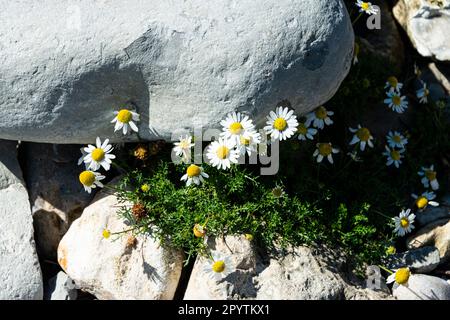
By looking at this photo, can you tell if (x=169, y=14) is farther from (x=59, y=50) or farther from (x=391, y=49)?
(x=391, y=49)

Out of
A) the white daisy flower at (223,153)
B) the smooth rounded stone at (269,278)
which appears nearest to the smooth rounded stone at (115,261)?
the smooth rounded stone at (269,278)

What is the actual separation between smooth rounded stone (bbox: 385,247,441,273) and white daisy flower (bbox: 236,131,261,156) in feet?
4.41

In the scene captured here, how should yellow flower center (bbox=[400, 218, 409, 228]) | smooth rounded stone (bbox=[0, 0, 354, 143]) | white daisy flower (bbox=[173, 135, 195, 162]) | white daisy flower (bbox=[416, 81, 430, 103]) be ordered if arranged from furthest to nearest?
white daisy flower (bbox=[416, 81, 430, 103])
yellow flower center (bbox=[400, 218, 409, 228])
white daisy flower (bbox=[173, 135, 195, 162])
smooth rounded stone (bbox=[0, 0, 354, 143])

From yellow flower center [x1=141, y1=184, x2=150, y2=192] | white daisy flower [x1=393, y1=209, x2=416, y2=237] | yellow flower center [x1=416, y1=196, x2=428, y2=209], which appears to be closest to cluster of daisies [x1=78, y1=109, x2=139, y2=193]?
yellow flower center [x1=141, y1=184, x2=150, y2=192]

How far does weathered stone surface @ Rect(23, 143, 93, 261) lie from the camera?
457cm

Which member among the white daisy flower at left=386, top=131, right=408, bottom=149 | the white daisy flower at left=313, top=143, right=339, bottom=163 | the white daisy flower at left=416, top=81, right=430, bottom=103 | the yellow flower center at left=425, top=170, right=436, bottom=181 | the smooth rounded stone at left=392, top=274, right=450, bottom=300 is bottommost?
the smooth rounded stone at left=392, top=274, right=450, bottom=300

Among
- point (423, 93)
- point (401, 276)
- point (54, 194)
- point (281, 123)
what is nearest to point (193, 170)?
point (281, 123)

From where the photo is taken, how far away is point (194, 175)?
4.12 metres

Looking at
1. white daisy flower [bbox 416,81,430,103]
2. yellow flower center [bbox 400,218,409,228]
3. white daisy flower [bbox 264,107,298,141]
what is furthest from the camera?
white daisy flower [bbox 416,81,430,103]

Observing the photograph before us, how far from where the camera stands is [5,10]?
403 cm

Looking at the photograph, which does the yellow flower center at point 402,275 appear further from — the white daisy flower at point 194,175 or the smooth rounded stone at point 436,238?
the white daisy flower at point 194,175

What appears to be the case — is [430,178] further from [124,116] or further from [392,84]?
[124,116]

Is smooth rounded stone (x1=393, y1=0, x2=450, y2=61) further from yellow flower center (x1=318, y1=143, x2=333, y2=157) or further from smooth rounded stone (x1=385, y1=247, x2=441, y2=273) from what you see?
smooth rounded stone (x1=385, y1=247, x2=441, y2=273)

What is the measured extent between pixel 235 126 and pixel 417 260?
5.65 ft
